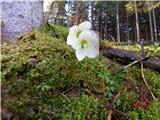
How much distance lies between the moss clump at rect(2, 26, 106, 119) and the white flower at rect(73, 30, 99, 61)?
27cm

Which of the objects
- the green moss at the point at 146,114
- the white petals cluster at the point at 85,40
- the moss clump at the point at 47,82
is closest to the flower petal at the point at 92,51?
the white petals cluster at the point at 85,40

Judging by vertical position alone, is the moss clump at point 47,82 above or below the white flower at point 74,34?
below

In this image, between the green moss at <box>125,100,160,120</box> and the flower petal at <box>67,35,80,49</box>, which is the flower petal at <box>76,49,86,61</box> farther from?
the green moss at <box>125,100,160,120</box>

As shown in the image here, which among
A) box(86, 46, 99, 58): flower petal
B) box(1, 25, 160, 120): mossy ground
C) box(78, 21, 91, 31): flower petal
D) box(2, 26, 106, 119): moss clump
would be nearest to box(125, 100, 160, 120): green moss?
box(1, 25, 160, 120): mossy ground

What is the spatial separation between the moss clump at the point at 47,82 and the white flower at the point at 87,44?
0.27 meters

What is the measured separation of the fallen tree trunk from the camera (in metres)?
2.06

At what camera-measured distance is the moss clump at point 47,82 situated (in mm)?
1418

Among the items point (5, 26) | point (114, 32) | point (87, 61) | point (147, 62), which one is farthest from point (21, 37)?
point (114, 32)

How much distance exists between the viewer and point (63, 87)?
1577 millimetres

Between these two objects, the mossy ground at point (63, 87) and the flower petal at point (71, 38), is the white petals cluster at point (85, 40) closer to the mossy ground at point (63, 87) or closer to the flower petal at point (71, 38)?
the flower petal at point (71, 38)

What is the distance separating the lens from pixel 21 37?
2.12m

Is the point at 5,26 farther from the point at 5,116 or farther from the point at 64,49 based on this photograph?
the point at 5,116

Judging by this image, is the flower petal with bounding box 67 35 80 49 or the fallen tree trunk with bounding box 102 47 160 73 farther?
the fallen tree trunk with bounding box 102 47 160 73

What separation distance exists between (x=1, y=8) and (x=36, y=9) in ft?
0.96
